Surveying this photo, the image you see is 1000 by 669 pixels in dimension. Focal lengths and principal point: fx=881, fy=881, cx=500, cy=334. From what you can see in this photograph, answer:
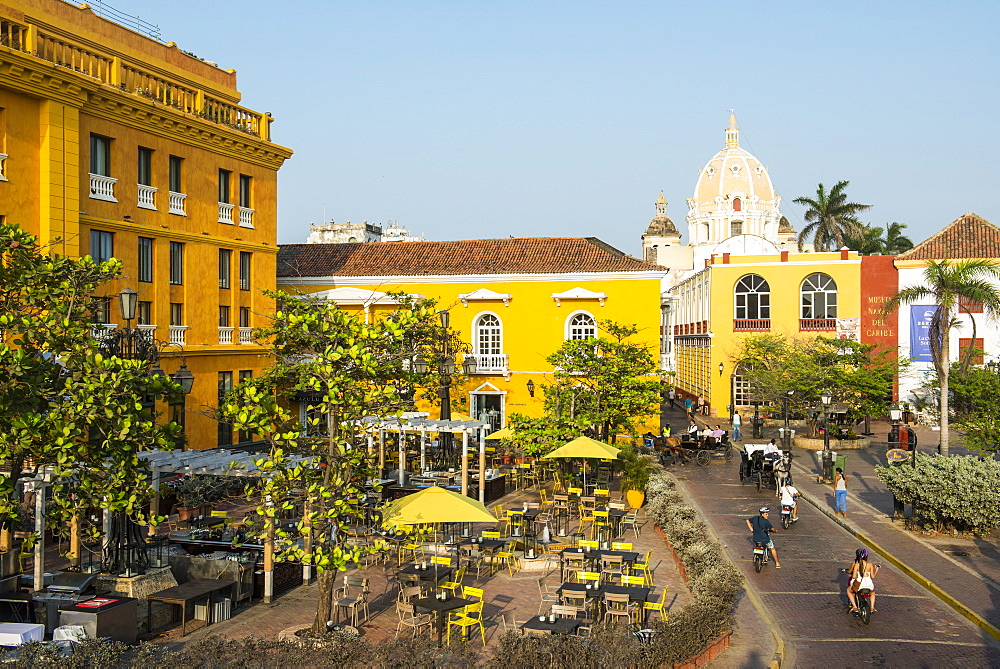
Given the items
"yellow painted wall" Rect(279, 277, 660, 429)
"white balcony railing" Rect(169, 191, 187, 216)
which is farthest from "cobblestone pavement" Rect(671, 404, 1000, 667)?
"white balcony railing" Rect(169, 191, 187, 216)

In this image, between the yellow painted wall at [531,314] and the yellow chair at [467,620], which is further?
the yellow painted wall at [531,314]

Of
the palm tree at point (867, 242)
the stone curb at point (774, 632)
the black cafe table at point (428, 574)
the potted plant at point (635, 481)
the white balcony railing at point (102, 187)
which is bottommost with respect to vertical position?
the stone curb at point (774, 632)

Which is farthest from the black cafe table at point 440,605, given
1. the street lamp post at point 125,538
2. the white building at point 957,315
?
the white building at point 957,315

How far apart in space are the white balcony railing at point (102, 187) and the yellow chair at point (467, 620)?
50.5 ft

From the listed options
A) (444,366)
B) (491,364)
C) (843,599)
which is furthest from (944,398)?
(491,364)

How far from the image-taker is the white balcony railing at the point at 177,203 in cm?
2478

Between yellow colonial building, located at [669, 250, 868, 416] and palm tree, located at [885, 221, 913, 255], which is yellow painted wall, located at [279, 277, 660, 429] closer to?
yellow colonial building, located at [669, 250, 868, 416]

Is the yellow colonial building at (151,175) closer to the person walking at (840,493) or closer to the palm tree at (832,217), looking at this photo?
the person walking at (840,493)

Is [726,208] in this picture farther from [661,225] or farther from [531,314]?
[531,314]

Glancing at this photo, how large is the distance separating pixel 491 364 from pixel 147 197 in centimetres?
1464

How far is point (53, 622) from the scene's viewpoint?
36.5ft

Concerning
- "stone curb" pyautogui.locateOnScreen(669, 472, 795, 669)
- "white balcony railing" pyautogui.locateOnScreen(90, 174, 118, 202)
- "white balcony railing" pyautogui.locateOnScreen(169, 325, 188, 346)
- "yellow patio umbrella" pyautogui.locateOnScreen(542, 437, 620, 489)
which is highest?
"white balcony railing" pyautogui.locateOnScreen(90, 174, 118, 202)

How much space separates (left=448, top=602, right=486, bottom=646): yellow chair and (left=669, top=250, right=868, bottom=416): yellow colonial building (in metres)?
34.1

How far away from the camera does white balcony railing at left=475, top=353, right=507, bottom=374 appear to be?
34.1 meters
